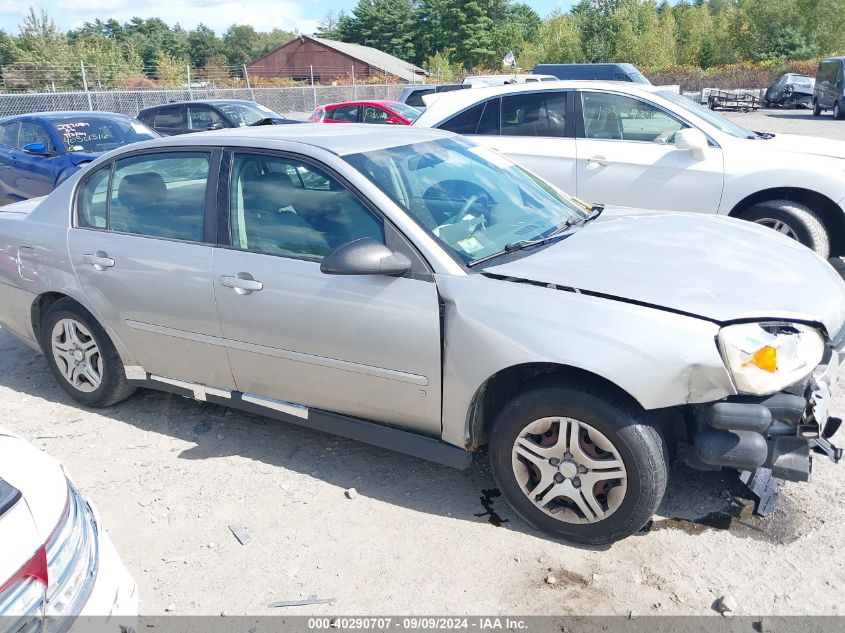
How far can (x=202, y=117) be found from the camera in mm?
14773

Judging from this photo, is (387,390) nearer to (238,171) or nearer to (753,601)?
(238,171)

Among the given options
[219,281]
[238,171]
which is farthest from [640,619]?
[238,171]

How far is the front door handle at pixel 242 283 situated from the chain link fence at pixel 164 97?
→ 22.9 metres

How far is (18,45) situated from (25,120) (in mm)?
32840

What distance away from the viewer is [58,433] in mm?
4391

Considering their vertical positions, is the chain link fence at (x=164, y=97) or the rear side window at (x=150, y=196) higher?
the chain link fence at (x=164, y=97)

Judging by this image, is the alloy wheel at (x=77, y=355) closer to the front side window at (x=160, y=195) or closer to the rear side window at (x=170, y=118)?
the front side window at (x=160, y=195)

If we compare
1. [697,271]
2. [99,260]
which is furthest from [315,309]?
[697,271]

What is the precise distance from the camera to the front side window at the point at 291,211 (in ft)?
11.4

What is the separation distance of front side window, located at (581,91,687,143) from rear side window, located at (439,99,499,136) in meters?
0.90

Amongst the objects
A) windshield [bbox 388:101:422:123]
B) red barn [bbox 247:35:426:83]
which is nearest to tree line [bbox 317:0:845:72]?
red barn [bbox 247:35:426:83]

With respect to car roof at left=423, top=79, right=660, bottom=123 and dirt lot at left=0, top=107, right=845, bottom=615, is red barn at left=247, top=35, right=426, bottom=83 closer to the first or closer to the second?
car roof at left=423, top=79, right=660, bottom=123

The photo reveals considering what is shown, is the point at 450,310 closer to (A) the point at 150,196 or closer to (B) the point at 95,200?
(A) the point at 150,196

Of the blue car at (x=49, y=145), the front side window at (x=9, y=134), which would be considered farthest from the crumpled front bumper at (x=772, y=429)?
the front side window at (x=9, y=134)
